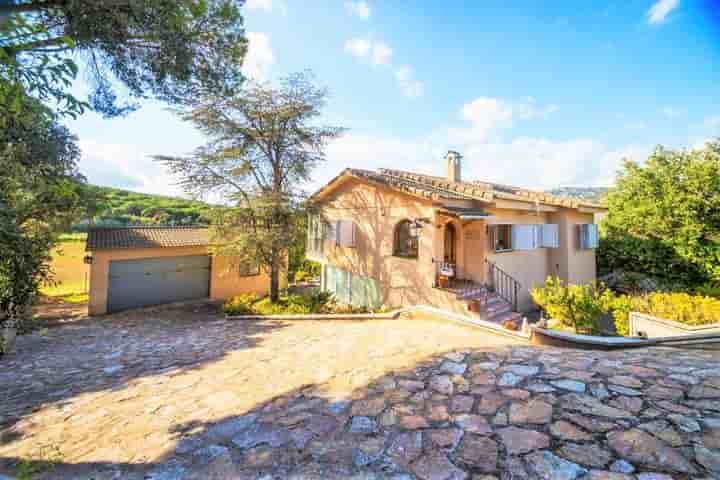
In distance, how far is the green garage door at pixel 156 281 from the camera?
1156 centimetres

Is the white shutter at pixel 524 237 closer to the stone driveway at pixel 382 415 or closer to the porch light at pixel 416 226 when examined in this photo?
the porch light at pixel 416 226

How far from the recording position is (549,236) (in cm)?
1126

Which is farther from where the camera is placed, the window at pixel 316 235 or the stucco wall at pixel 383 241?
the window at pixel 316 235

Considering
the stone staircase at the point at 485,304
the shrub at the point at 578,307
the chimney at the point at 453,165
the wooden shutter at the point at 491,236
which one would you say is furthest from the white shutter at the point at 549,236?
the chimney at the point at 453,165

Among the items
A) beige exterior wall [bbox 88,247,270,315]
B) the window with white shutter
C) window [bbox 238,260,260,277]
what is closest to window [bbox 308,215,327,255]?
window [bbox 238,260,260,277]

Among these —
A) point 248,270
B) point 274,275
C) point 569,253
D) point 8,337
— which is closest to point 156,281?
point 248,270

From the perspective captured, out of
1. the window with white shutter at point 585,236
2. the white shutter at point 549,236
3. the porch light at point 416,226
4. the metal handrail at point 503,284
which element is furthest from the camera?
the window with white shutter at point 585,236

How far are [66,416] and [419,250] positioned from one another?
831cm

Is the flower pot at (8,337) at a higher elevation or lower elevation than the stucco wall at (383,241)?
lower

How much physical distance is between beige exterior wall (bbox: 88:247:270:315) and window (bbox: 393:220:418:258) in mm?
7468

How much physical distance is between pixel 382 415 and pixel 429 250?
6.80 meters

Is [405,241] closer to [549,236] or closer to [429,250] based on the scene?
[429,250]

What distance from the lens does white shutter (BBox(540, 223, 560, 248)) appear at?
1115 centimetres

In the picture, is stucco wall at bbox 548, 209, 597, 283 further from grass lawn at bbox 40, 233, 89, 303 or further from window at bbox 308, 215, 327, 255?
grass lawn at bbox 40, 233, 89, 303
